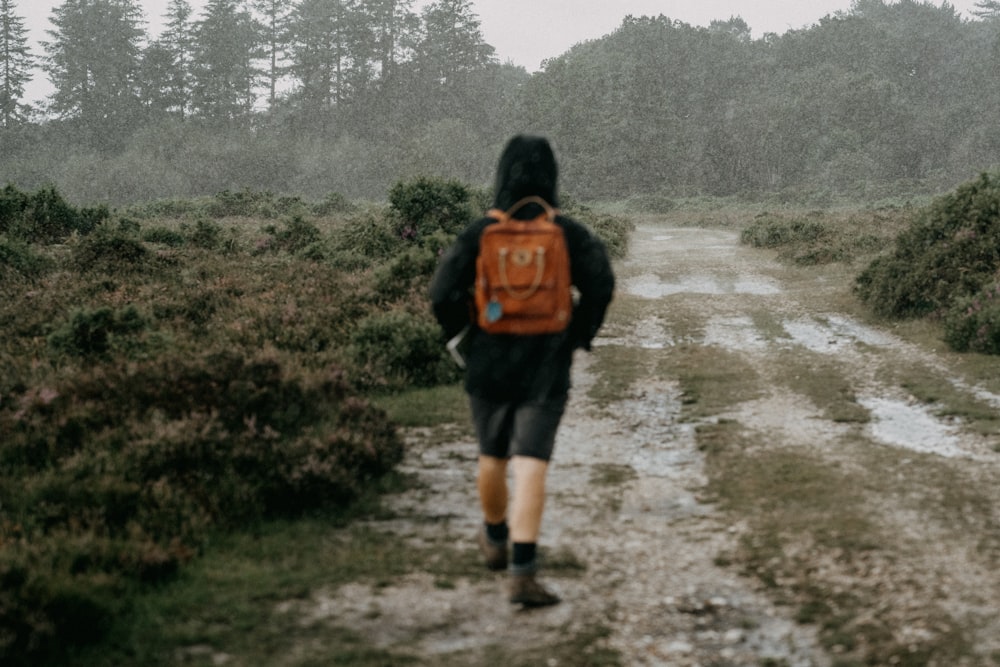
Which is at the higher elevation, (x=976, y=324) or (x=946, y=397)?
(x=976, y=324)

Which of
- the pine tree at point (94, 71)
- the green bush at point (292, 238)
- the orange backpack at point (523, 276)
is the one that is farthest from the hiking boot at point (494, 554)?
the pine tree at point (94, 71)

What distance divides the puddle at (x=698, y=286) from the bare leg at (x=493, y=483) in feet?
46.3

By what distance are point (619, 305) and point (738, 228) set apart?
28.4m

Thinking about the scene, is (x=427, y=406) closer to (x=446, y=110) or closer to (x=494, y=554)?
(x=494, y=554)

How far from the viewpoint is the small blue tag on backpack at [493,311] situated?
4629mm

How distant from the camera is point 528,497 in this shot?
15.3 feet

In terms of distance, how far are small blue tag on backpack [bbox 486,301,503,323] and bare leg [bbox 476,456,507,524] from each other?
2.55 feet

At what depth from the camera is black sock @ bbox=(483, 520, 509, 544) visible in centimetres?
513

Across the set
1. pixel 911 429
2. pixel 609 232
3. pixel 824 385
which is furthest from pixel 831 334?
pixel 609 232

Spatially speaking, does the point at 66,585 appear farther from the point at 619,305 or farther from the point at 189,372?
the point at 619,305

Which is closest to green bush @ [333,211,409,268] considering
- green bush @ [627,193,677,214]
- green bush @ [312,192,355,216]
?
green bush @ [312,192,355,216]

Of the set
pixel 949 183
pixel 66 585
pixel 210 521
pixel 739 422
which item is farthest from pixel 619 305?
pixel 949 183

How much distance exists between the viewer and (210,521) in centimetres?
576

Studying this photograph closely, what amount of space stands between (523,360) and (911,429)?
18.0 feet
